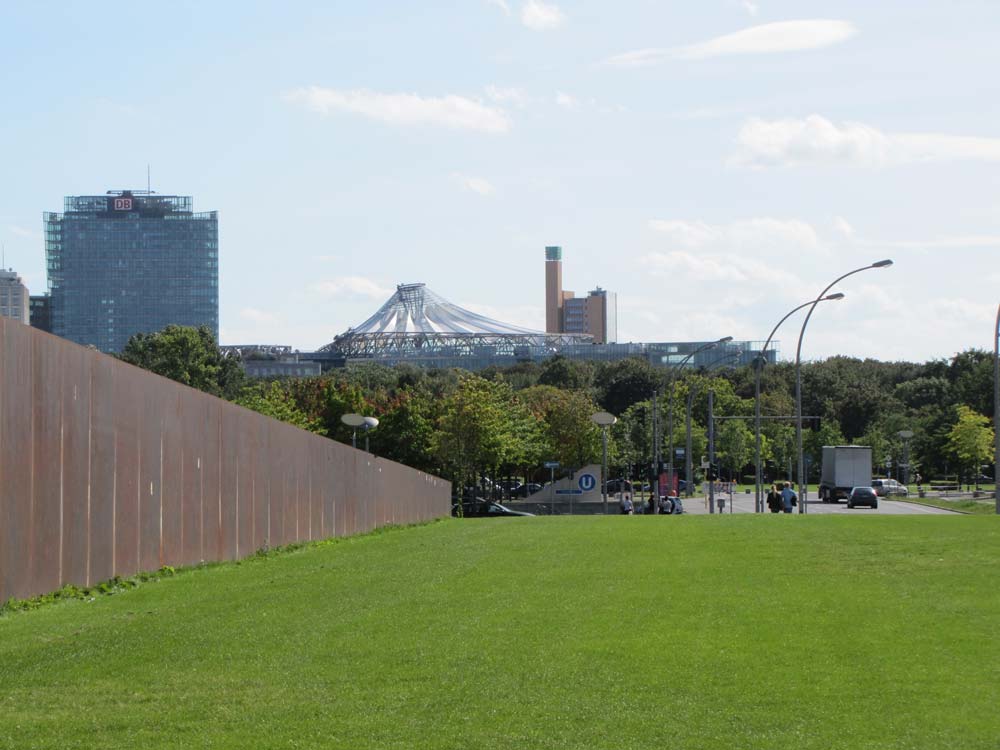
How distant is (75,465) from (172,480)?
3712 mm

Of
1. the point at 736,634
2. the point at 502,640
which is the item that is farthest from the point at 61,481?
the point at 736,634

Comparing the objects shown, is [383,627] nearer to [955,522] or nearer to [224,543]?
[224,543]

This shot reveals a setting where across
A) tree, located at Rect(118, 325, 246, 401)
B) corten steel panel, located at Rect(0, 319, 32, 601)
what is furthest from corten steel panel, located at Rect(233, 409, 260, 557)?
tree, located at Rect(118, 325, 246, 401)

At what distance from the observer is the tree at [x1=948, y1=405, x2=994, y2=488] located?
3752 inches

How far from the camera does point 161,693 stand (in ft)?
26.7

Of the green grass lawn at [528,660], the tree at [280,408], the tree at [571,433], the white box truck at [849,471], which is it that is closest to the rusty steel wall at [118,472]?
the green grass lawn at [528,660]

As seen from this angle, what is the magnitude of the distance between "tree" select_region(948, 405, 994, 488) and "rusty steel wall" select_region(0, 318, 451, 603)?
77.9 m

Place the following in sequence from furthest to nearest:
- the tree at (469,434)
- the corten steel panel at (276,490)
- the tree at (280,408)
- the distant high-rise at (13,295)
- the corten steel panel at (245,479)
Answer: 1. the distant high-rise at (13,295)
2. the tree at (469,434)
3. the tree at (280,408)
4. the corten steel panel at (276,490)
5. the corten steel panel at (245,479)

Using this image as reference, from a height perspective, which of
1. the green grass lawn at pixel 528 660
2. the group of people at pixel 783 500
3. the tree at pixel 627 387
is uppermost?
the tree at pixel 627 387

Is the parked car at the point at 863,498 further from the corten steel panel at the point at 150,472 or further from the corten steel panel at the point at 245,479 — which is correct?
the corten steel panel at the point at 150,472

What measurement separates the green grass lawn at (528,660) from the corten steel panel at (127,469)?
0.65 meters

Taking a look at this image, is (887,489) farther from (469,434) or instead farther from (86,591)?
(86,591)

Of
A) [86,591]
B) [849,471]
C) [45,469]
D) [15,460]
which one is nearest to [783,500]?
[86,591]

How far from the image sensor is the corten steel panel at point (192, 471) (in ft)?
62.6
